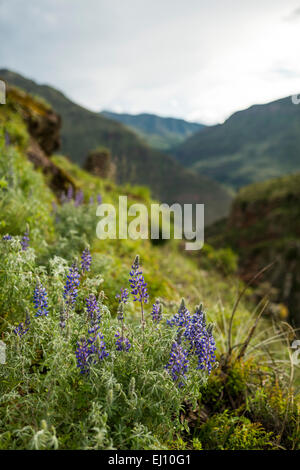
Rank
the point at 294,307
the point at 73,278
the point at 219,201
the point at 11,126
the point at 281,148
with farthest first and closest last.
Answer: the point at 281,148 → the point at 219,201 → the point at 294,307 → the point at 11,126 → the point at 73,278

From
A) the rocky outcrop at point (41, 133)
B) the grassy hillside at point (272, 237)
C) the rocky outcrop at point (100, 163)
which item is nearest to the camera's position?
the rocky outcrop at point (41, 133)

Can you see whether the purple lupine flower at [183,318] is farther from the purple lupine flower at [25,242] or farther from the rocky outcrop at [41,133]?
the rocky outcrop at [41,133]

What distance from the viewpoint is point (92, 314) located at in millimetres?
2066

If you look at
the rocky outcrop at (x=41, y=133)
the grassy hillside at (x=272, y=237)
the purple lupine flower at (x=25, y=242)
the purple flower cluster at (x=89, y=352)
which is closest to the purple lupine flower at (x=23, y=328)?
the purple flower cluster at (x=89, y=352)

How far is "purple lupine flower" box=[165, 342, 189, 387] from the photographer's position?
74.2 inches

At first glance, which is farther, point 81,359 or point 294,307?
point 294,307

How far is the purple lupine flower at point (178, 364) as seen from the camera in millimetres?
1884

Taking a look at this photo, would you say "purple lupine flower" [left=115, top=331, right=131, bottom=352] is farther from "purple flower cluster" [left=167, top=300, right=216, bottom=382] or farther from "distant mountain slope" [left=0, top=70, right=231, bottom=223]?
"distant mountain slope" [left=0, top=70, right=231, bottom=223]

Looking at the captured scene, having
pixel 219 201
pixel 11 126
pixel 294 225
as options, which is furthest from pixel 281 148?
pixel 11 126

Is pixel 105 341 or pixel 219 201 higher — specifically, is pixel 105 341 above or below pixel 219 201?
below

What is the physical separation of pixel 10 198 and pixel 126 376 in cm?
288

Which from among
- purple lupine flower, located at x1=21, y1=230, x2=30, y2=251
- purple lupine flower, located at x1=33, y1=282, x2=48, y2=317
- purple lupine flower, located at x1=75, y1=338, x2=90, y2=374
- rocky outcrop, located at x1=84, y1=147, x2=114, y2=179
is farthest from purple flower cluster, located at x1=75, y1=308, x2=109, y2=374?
rocky outcrop, located at x1=84, y1=147, x2=114, y2=179

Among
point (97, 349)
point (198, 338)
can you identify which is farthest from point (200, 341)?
point (97, 349)
